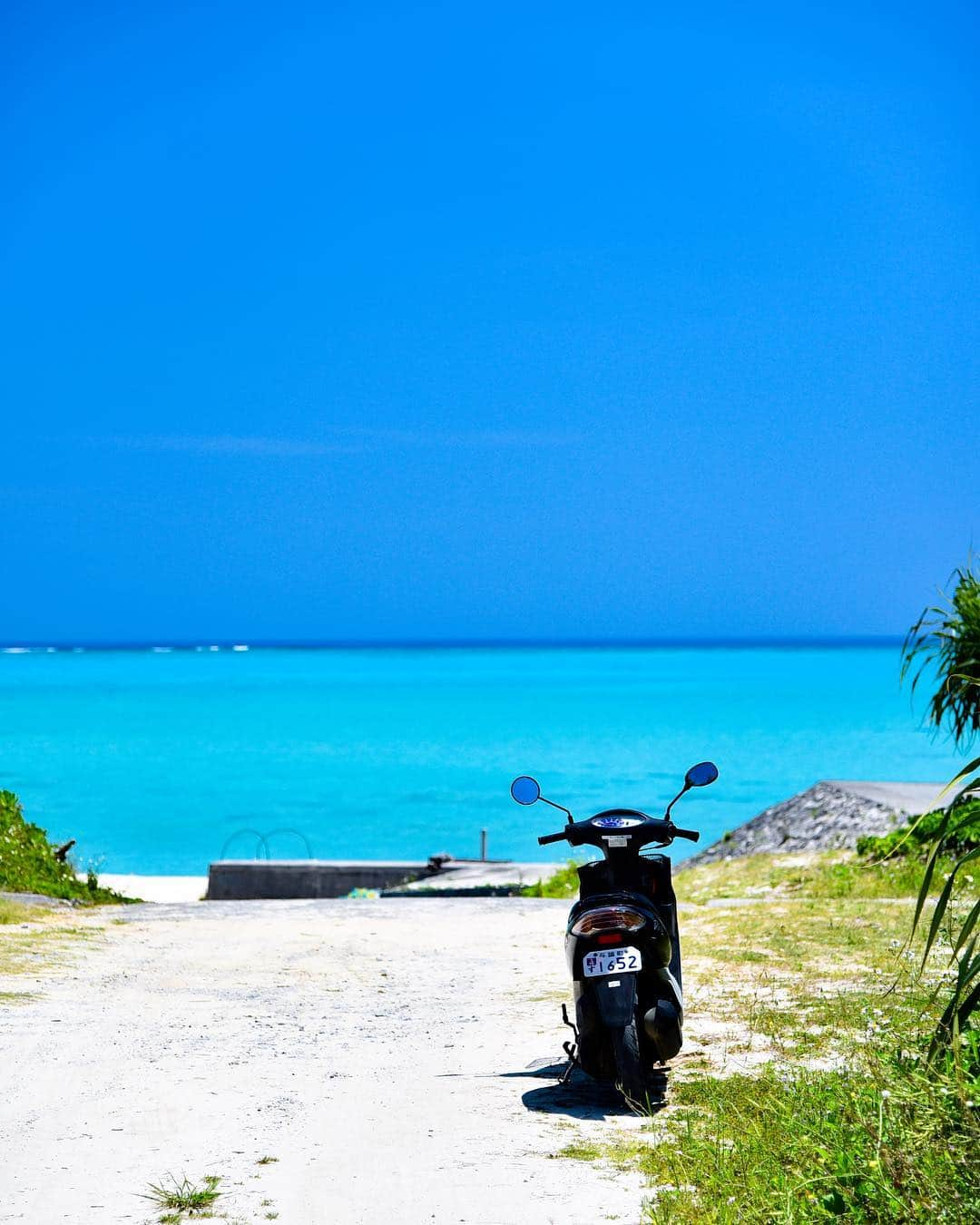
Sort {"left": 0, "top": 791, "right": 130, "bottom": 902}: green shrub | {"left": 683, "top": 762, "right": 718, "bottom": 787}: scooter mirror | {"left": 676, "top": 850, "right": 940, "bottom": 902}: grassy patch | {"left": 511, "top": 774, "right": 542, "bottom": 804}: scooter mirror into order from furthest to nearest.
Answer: {"left": 0, "top": 791, "right": 130, "bottom": 902}: green shrub, {"left": 676, "top": 850, "right": 940, "bottom": 902}: grassy patch, {"left": 511, "top": 774, "right": 542, "bottom": 804}: scooter mirror, {"left": 683, "top": 762, "right": 718, "bottom": 787}: scooter mirror

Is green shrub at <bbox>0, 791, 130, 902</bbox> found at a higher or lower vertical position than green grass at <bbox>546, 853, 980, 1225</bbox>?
higher

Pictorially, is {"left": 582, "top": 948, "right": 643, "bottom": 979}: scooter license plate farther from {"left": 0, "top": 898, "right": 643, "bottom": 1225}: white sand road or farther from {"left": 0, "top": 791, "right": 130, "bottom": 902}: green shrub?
{"left": 0, "top": 791, "right": 130, "bottom": 902}: green shrub

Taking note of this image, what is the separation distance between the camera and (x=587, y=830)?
5.50 metres

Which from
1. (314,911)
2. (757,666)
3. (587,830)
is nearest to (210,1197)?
(587,830)

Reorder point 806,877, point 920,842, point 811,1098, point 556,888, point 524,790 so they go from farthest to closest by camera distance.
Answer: point 556,888, point 806,877, point 920,842, point 524,790, point 811,1098

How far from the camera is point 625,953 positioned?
515 cm

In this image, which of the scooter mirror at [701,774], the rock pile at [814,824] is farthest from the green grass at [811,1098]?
the rock pile at [814,824]

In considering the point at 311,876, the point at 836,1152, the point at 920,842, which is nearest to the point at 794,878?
the point at 920,842

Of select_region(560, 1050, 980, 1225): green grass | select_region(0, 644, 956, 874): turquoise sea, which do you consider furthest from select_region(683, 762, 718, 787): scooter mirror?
select_region(0, 644, 956, 874): turquoise sea

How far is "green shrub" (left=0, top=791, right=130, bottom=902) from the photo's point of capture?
1177 cm

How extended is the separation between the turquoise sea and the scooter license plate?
13499mm

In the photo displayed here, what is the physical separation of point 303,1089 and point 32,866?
7266mm

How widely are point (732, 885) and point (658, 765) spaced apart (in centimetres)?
3780

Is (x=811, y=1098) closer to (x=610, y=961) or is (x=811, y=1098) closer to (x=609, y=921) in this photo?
(x=610, y=961)
